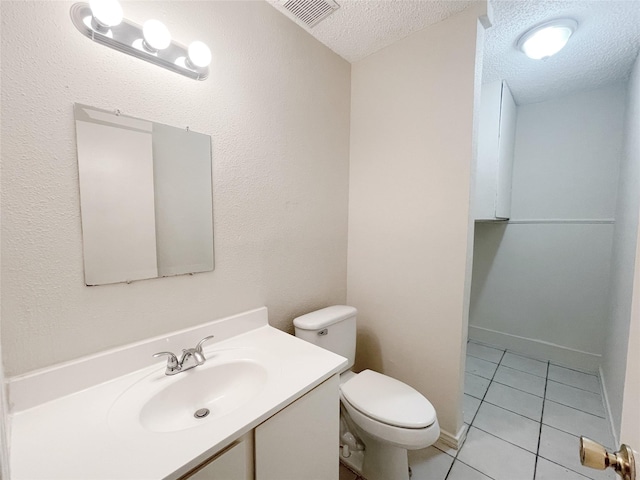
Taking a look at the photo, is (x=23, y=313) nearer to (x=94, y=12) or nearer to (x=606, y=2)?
(x=94, y=12)

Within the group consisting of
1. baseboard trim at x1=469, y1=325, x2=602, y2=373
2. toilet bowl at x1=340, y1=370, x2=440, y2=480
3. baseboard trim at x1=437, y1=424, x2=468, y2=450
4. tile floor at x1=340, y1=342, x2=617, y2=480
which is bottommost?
tile floor at x1=340, y1=342, x2=617, y2=480

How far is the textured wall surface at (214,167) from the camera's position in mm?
760

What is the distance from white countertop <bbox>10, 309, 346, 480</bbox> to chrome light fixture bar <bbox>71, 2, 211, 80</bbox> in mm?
1051

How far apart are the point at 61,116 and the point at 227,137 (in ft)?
1.79

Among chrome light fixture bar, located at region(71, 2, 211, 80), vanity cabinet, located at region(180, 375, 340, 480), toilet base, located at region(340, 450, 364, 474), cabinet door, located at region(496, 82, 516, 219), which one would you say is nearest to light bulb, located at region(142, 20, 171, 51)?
chrome light fixture bar, located at region(71, 2, 211, 80)

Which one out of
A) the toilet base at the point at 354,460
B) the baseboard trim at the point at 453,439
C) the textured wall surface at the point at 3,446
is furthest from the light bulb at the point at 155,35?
the baseboard trim at the point at 453,439

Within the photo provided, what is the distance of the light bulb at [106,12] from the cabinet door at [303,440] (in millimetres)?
1316

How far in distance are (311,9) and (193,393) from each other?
1.83m

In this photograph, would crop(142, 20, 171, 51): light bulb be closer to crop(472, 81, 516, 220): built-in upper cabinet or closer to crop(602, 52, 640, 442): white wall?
crop(472, 81, 516, 220): built-in upper cabinet

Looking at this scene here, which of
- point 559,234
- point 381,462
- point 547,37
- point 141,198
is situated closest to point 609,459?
point 381,462

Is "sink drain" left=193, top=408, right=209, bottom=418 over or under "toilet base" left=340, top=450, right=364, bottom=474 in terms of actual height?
over

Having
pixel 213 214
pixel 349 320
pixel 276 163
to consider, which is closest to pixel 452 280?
pixel 349 320

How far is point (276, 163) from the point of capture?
4.58 feet

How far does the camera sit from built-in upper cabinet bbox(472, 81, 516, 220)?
78.8 inches
